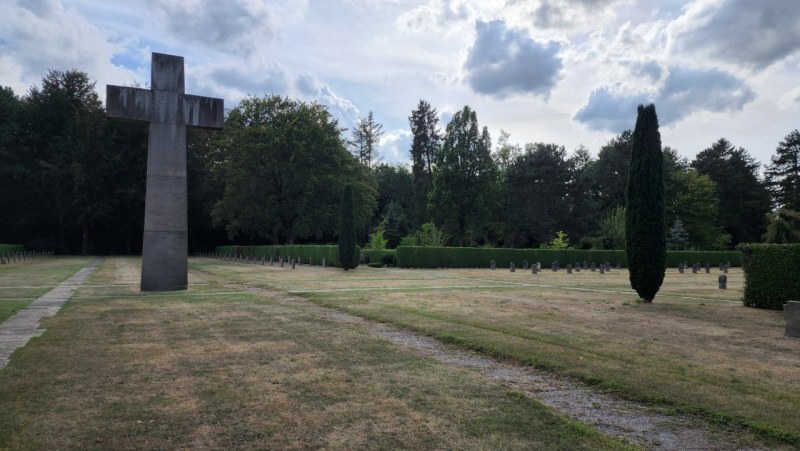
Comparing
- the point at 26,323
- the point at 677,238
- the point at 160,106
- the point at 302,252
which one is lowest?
the point at 26,323

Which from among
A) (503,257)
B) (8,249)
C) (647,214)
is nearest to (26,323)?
(647,214)

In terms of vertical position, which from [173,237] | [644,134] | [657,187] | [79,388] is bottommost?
[79,388]

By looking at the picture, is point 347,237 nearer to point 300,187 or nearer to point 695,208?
point 300,187

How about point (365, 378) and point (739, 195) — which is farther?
point (739, 195)

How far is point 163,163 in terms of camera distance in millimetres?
14867

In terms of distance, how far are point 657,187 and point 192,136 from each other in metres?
49.3

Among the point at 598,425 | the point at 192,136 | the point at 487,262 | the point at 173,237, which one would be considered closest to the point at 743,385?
the point at 598,425

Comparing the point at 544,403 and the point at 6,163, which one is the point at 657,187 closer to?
the point at 544,403

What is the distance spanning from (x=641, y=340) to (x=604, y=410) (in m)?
3.95

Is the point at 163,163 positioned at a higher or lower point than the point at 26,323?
higher

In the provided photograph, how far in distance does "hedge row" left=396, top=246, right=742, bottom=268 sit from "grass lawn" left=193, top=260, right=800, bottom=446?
56.7ft

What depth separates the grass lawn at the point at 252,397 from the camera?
3648 mm

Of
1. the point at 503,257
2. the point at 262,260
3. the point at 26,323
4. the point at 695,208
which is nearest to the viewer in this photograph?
the point at 26,323

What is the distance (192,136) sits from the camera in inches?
2080
